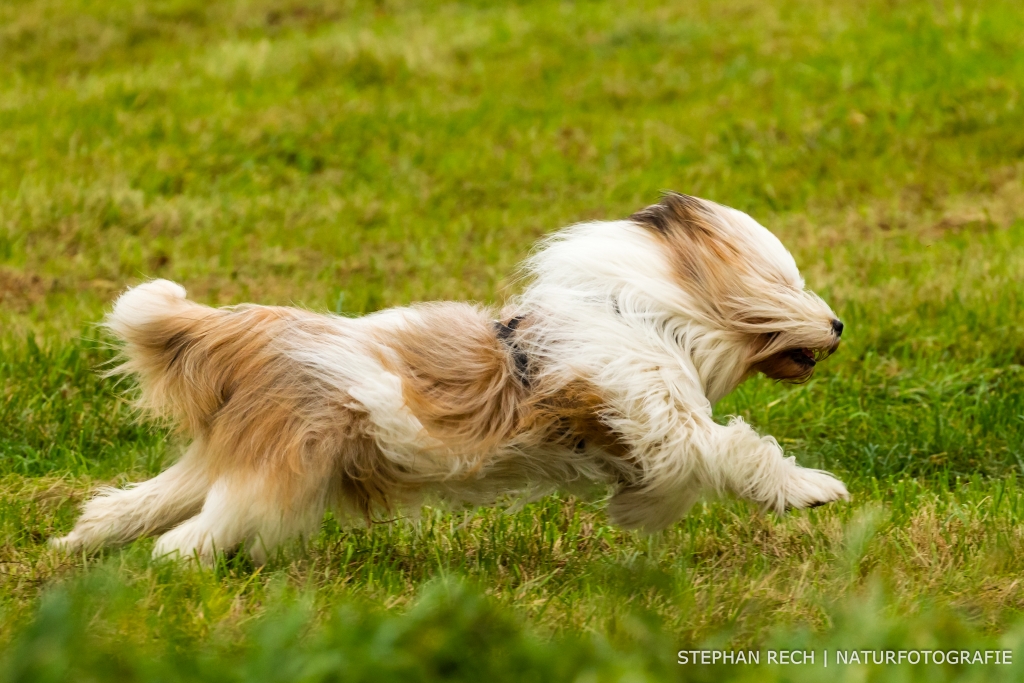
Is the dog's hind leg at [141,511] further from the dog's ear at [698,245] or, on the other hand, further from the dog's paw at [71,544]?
the dog's ear at [698,245]

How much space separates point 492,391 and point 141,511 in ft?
4.25

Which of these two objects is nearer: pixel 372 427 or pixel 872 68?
pixel 372 427

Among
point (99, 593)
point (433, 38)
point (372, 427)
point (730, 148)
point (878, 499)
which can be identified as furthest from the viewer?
point (433, 38)

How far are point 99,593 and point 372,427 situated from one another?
3.32ft

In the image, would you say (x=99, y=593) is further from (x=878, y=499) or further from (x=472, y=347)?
(x=878, y=499)

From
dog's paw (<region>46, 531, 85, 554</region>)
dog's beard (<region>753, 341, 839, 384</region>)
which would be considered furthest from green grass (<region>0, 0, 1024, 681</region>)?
dog's beard (<region>753, 341, 839, 384</region>)

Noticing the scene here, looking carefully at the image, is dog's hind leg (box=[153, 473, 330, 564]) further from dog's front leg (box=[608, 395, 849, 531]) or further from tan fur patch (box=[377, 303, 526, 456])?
dog's front leg (box=[608, 395, 849, 531])

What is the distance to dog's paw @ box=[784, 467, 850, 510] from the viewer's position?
3.87m

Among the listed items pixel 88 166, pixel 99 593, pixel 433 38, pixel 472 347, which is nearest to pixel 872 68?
pixel 433 38

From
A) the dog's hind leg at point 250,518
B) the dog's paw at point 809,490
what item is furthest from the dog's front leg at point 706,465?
the dog's hind leg at point 250,518

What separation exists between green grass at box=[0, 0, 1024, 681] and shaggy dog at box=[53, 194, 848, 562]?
0.23 m

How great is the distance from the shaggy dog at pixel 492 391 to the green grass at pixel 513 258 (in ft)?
0.75

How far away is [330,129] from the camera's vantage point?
9977 mm

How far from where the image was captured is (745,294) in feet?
13.2
